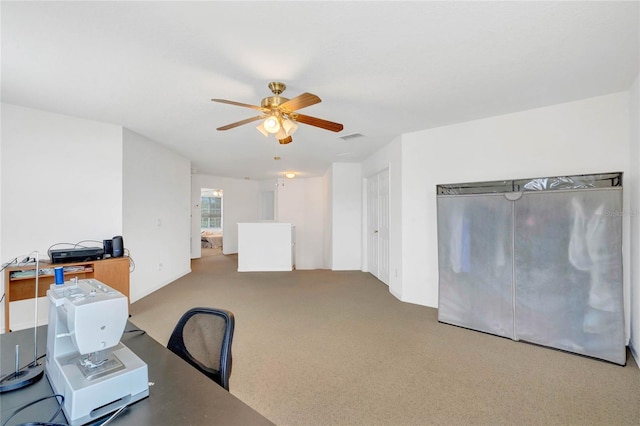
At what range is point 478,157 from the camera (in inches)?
136

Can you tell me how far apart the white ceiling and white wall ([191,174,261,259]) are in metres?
4.75

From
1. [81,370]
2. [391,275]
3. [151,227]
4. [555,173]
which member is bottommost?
[391,275]

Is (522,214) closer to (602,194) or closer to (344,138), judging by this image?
(602,194)

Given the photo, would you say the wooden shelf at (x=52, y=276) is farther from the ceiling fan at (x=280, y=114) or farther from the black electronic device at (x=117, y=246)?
the ceiling fan at (x=280, y=114)

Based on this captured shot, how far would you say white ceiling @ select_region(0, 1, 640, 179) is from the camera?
5.36ft

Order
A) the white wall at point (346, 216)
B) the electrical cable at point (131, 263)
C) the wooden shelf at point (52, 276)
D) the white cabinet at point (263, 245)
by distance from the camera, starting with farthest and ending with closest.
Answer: the white wall at point (346, 216) → the white cabinet at point (263, 245) → the electrical cable at point (131, 263) → the wooden shelf at point (52, 276)

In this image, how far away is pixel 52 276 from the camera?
3.03 meters

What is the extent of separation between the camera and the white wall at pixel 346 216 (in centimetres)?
614

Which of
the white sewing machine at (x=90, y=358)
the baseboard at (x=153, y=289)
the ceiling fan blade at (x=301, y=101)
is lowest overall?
the baseboard at (x=153, y=289)

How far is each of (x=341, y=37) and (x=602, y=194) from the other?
2.67 m

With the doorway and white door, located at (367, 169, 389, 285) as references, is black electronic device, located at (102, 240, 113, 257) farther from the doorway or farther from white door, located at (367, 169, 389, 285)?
the doorway

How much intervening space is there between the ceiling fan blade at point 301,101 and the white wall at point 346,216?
394 cm

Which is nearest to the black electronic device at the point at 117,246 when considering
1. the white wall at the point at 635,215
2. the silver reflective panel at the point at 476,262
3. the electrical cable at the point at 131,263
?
the electrical cable at the point at 131,263

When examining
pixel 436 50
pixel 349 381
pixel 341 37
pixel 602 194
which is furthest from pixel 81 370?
pixel 602 194
